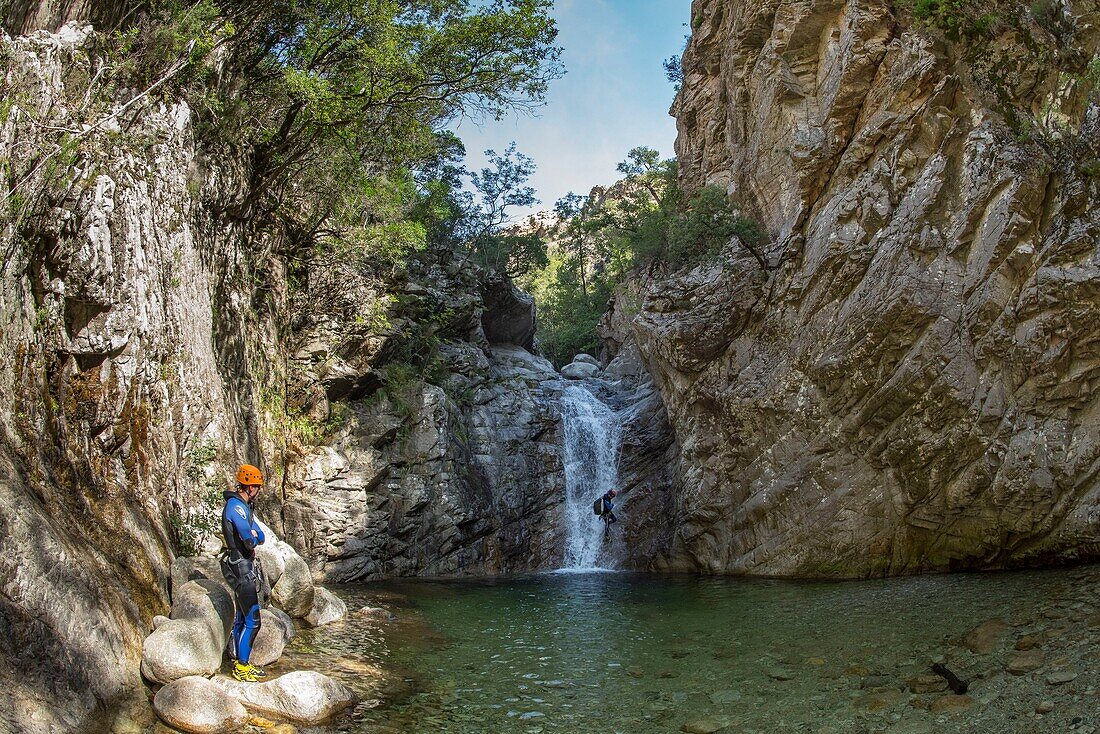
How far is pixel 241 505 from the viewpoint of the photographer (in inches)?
309

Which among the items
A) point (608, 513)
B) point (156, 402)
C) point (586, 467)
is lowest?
point (608, 513)

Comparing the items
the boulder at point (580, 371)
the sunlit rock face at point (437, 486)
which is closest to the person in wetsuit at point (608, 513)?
the sunlit rock face at point (437, 486)

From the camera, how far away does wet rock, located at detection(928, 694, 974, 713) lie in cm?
634

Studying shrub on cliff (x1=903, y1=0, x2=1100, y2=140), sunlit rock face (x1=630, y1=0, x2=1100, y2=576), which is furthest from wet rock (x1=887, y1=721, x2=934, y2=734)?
shrub on cliff (x1=903, y1=0, x2=1100, y2=140)

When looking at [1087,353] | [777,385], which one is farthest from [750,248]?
[1087,353]

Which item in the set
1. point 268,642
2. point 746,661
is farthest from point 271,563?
point 746,661

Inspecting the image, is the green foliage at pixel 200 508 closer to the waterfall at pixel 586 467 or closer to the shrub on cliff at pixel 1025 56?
the waterfall at pixel 586 467

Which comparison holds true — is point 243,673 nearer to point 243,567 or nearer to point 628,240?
point 243,567

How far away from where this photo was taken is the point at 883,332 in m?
15.4

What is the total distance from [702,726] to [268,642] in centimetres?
528

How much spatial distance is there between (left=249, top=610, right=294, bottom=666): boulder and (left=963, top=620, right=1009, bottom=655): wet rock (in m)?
8.39

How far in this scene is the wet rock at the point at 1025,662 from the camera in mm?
6922

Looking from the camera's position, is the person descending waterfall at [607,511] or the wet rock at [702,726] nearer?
the wet rock at [702,726]

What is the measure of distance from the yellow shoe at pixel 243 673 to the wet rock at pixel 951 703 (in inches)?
277
